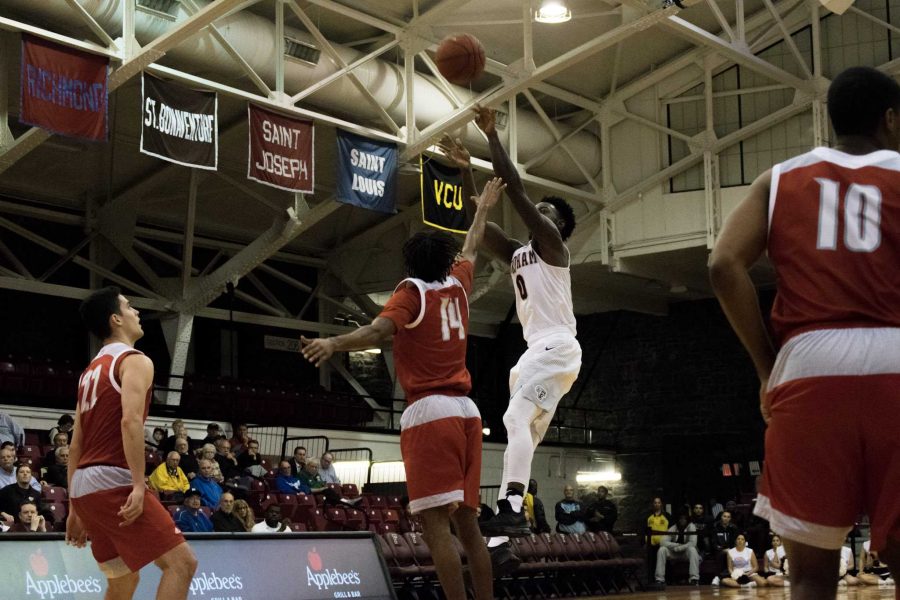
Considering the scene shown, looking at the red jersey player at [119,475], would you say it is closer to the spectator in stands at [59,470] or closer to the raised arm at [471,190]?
the raised arm at [471,190]

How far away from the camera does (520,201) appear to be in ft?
18.6

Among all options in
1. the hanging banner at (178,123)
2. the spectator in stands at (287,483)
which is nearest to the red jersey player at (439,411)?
the hanging banner at (178,123)

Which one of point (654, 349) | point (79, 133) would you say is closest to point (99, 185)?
point (79, 133)

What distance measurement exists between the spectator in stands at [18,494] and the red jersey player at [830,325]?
335 inches

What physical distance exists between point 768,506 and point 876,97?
1.01 metres

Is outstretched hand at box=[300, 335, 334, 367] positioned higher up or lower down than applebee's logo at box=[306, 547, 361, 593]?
higher up

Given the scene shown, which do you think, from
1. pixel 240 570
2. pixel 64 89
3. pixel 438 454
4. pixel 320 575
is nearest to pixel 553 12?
pixel 64 89

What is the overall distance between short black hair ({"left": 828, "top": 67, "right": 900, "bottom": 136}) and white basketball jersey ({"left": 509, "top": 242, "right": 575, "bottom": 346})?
3.17 metres

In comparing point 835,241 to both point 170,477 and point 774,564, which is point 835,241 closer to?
point 170,477

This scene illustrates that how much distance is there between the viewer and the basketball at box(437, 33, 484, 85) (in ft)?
22.2

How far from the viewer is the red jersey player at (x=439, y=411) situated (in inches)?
198

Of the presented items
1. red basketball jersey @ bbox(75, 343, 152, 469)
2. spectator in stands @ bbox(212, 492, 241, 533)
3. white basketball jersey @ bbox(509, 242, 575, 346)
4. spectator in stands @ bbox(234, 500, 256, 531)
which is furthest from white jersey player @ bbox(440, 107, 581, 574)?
spectator in stands @ bbox(234, 500, 256, 531)

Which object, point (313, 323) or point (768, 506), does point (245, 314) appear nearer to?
point (313, 323)

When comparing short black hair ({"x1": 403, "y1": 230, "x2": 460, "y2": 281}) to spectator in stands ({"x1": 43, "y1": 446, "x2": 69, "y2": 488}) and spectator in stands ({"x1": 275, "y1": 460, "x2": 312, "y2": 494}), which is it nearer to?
spectator in stands ({"x1": 43, "y1": 446, "x2": 69, "y2": 488})
